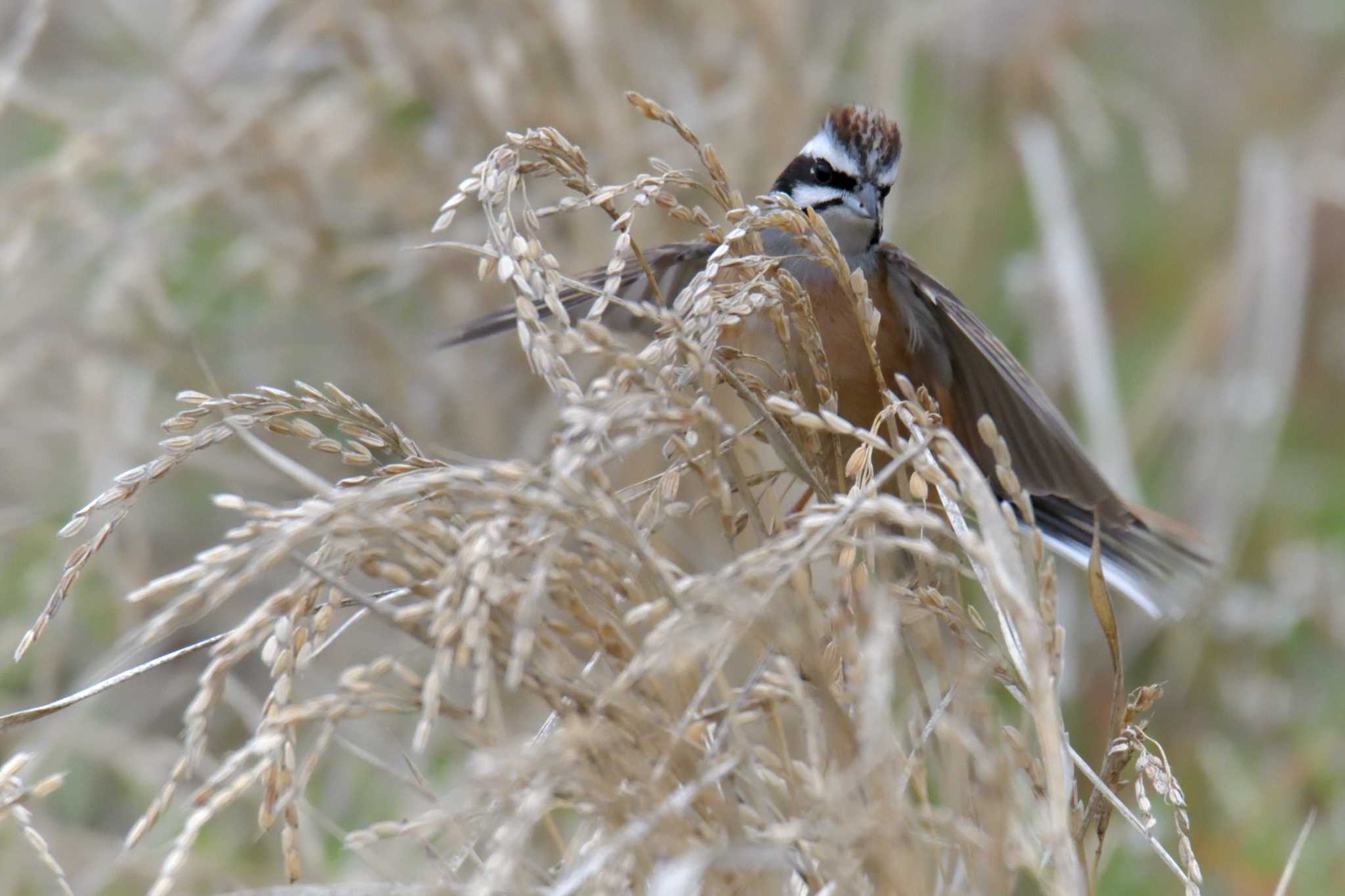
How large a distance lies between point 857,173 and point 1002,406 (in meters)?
0.51

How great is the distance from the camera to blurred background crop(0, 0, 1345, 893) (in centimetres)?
314

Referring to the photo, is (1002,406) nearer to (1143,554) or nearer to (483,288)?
(1143,554)

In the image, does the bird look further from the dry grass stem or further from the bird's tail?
the dry grass stem

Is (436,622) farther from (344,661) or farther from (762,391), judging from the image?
(344,661)

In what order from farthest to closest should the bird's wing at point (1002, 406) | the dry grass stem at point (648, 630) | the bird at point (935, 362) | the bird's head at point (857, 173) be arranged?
1. the bird's head at point (857, 173)
2. the bird at point (935, 362)
3. the bird's wing at point (1002, 406)
4. the dry grass stem at point (648, 630)

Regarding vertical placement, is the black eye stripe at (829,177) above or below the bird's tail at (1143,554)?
above

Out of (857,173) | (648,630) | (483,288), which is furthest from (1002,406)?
(483,288)

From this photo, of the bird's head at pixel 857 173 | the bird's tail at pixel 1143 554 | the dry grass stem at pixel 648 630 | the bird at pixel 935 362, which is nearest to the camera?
the dry grass stem at pixel 648 630

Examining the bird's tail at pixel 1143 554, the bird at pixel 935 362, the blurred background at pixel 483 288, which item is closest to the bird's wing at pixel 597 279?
the bird at pixel 935 362

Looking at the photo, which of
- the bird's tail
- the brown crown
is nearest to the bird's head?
the brown crown

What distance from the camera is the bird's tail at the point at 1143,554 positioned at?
2217 mm

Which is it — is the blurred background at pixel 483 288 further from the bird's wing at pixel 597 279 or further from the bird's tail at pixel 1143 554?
the bird's wing at pixel 597 279

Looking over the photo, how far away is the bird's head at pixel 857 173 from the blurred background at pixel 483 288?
1056 millimetres

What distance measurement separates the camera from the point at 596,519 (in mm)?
1168
